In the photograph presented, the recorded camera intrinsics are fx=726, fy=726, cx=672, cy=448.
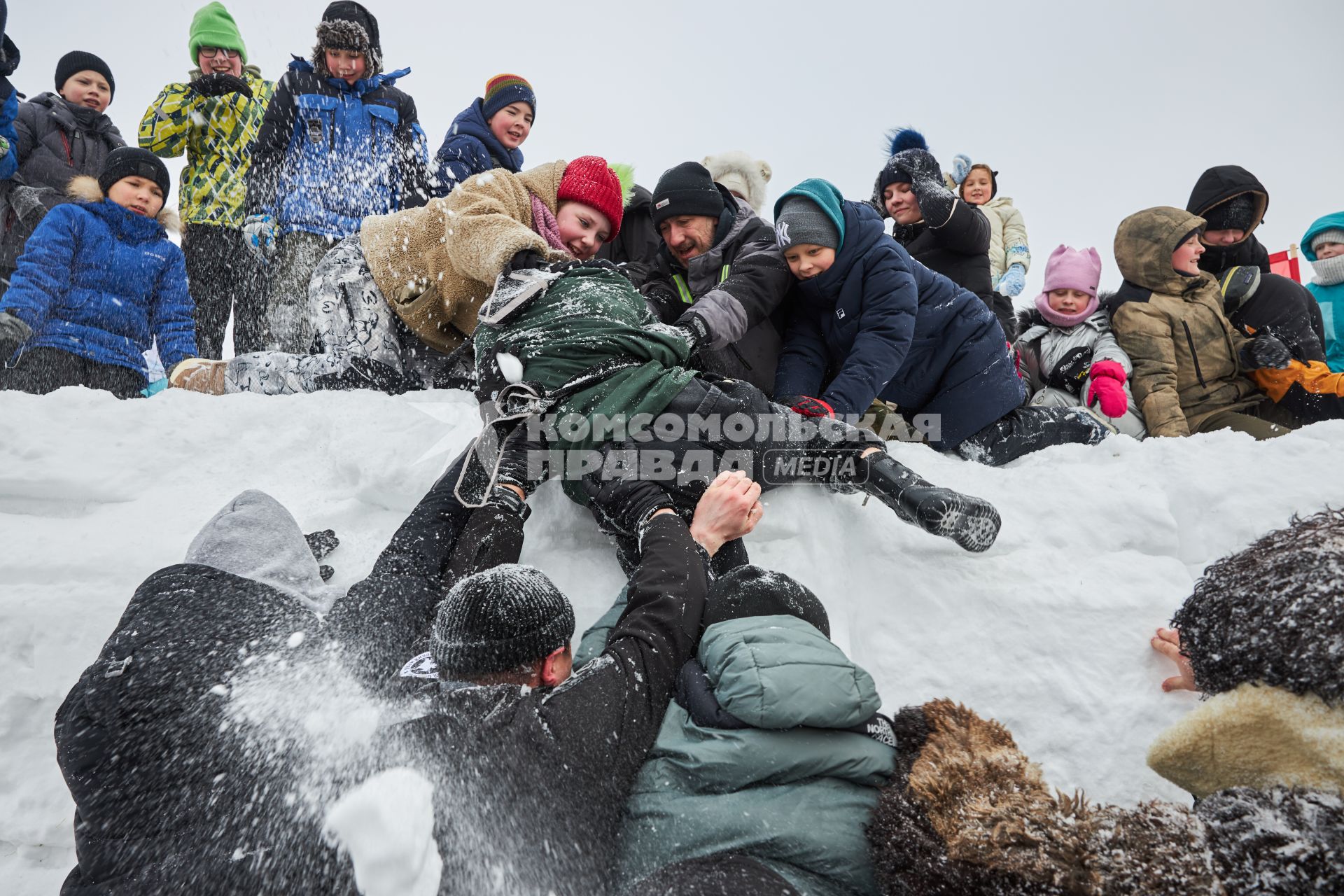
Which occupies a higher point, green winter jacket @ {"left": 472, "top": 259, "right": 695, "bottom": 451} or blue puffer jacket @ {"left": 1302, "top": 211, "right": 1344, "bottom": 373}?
blue puffer jacket @ {"left": 1302, "top": 211, "right": 1344, "bottom": 373}

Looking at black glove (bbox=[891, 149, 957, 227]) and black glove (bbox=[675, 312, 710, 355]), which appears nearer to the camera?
black glove (bbox=[675, 312, 710, 355])

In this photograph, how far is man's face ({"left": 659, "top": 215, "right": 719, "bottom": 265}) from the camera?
379cm

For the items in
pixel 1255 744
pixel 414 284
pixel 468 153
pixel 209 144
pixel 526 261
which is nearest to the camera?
pixel 1255 744

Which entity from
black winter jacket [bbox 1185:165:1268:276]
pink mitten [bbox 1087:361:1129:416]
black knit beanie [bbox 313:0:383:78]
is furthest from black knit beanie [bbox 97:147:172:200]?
black winter jacket [bbox 1185:165:1268:276]

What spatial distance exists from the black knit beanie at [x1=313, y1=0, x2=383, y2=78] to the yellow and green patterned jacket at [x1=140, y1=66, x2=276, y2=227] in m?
0.81

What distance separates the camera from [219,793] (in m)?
1.47

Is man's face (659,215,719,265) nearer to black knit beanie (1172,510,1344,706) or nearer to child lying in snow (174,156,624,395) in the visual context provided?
child lying in snow (174,156,624,395)

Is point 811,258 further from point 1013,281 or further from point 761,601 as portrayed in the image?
point 1013,281

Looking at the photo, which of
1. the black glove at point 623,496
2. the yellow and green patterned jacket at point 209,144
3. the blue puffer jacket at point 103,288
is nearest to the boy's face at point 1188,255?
the black glove at point 623,496

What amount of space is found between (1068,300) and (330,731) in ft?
15.0

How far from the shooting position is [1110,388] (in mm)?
4078

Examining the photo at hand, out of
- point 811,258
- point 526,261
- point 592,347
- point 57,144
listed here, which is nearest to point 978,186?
point 811,258

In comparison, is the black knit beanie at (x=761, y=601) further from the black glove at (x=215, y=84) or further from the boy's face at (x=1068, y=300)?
the black glove at (x=215, y=84)

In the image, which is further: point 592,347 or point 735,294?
point 735,294
